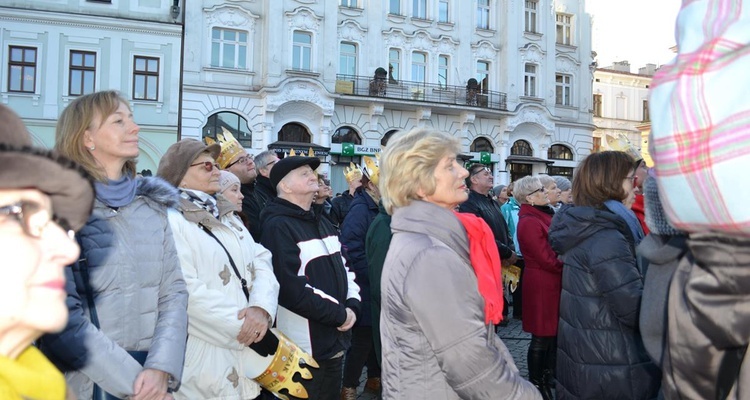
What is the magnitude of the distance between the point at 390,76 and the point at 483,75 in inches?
185

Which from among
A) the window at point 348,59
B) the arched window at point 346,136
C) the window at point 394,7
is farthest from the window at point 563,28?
the arched window at point 346,136

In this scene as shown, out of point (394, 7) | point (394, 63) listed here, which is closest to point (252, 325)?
point (394, 63)

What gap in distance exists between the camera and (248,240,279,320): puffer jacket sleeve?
3.33m

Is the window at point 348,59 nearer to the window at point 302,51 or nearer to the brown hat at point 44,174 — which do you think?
the window at point 302,51

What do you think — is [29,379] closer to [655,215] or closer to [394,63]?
[655,215]

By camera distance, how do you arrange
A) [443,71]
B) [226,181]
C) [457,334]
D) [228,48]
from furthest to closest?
[443,71], [228,48], [226,181], [457,334]

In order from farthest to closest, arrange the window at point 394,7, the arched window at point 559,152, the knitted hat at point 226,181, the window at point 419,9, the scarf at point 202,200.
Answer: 1. the arched window at point 559,152
2. the window at point 419,9
3. the window at point 394,7
4. the knitted hat at point 226,181
5. the scarf at point 202,200

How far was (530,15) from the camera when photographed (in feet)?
91.7

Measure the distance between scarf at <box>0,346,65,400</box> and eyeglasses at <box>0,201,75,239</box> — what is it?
0.71 feet

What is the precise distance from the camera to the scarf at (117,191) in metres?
2.60

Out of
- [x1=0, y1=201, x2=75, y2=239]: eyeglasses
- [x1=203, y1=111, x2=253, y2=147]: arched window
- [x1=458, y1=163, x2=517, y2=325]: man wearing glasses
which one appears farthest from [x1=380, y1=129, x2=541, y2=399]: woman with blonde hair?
[x1=203, y1=111, x2=253, y2=147]: arched window

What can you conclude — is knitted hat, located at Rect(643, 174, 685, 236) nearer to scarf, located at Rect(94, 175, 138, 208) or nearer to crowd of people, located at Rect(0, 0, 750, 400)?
crowd of people, located at Rect(0, 0, 750, 400)

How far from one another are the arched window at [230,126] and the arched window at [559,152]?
14.2 m

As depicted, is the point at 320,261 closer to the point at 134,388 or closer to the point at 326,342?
the point at 326,342
